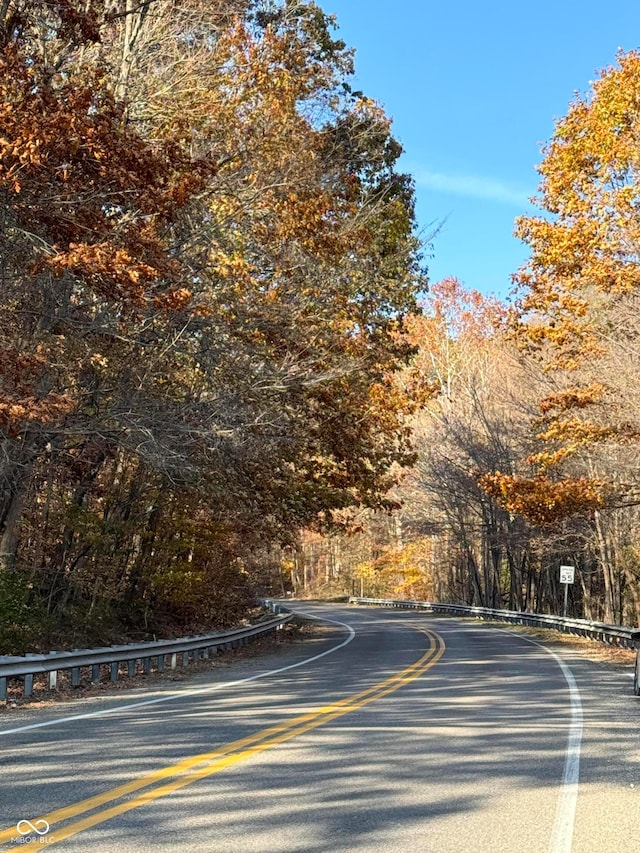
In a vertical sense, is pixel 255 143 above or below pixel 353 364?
above

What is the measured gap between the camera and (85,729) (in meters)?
9.15

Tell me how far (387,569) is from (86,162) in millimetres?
54319

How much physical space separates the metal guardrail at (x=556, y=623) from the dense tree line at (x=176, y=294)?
7.57 metres

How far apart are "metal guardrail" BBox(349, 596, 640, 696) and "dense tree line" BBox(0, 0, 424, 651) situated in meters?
7.57

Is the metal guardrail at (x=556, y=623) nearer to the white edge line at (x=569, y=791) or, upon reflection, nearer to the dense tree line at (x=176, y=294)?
the white edge line at (x=569, y=791)

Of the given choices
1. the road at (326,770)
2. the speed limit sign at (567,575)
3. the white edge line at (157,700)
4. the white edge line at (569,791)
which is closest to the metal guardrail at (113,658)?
the road at (326,770)

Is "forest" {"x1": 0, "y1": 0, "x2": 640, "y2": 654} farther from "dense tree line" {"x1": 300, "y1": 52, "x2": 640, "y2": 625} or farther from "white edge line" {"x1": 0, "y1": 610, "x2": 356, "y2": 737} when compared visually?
"white edge line" {"x1": 0, "y1": 610, "x2": 356, "y2": 737}

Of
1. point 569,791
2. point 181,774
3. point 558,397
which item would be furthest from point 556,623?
point 181,774

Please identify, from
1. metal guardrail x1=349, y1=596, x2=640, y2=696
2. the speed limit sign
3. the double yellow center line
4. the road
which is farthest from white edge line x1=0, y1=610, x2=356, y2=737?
the speed limit sign

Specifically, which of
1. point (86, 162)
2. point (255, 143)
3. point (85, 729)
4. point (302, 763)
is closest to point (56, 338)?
point (86, 162)

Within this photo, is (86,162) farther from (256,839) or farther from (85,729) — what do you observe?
(256,839)

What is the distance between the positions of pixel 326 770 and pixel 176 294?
705cm

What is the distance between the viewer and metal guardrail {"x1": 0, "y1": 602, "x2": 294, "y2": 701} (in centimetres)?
1194

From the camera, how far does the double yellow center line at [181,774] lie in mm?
5355
